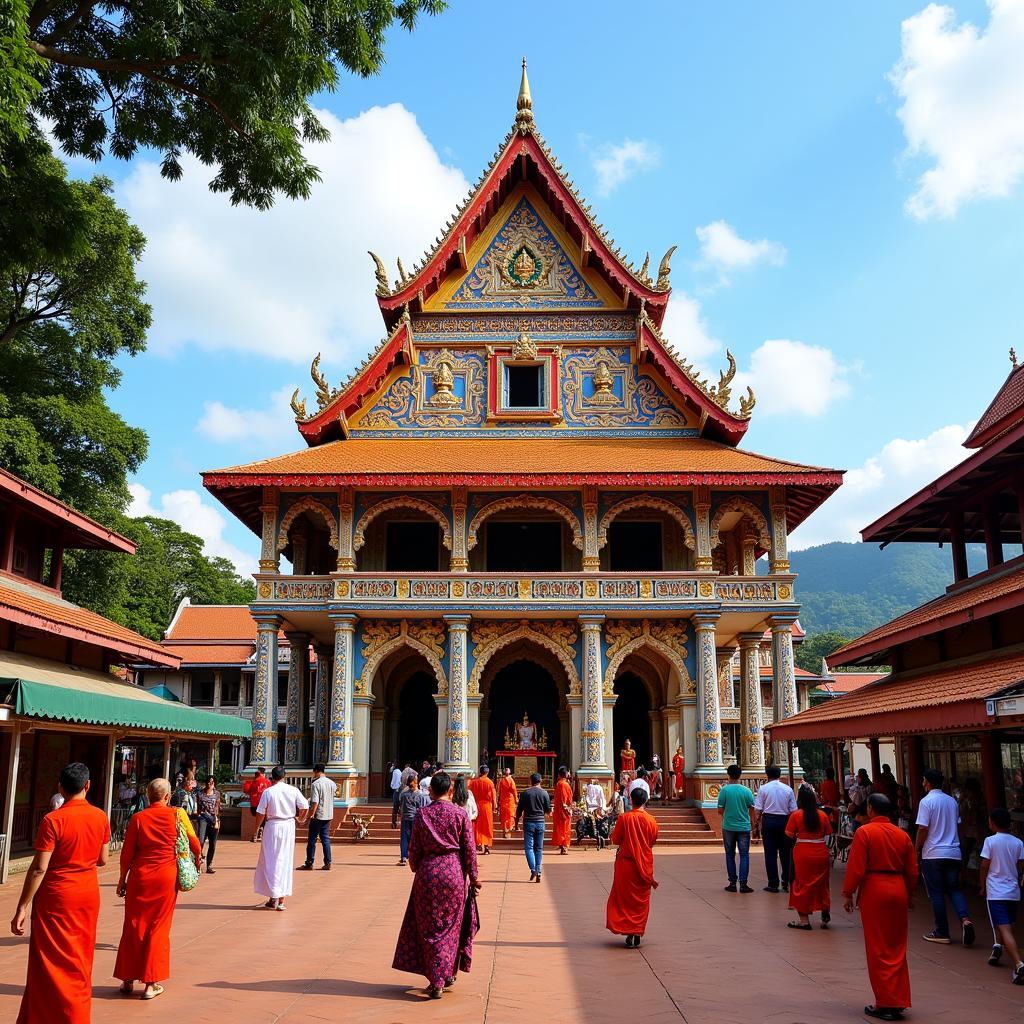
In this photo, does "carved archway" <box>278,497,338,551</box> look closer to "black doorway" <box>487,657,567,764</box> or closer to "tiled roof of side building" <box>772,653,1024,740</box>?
"black doorway" <box>487,657,567,764</box>

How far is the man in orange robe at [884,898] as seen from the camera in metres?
6.45

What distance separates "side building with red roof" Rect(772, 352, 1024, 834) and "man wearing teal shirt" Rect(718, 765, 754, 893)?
1.59 metres

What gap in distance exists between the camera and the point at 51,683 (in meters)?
13.3

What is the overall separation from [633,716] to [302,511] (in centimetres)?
996

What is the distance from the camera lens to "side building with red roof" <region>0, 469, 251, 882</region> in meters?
12.5

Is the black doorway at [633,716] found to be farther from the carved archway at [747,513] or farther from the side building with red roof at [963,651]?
the side building with red roof at [963,651]

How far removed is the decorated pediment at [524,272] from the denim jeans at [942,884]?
17.2 metres

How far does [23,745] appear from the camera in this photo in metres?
15.1

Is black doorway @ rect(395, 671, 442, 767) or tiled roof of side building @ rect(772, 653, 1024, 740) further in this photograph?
black doorway @ rect(395, 671, 442, 767)

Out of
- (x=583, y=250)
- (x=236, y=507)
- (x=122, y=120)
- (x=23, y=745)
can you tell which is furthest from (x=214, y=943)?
(x=583, y=250)

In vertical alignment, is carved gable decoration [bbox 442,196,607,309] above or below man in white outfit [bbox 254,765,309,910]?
above

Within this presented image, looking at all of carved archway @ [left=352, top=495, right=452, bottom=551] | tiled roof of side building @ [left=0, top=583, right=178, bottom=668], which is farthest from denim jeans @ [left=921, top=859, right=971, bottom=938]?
carved archway @ [left=352, top=495, right=452, bottom=551]

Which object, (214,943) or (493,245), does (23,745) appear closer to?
(214,943)

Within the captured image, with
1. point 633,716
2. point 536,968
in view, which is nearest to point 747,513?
point 633,716
